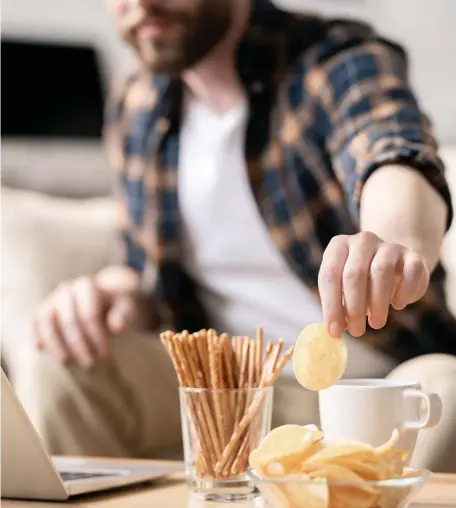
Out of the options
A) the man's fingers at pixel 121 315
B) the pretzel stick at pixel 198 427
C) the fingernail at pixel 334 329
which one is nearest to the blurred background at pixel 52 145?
the man's fingers at pixel 121 315

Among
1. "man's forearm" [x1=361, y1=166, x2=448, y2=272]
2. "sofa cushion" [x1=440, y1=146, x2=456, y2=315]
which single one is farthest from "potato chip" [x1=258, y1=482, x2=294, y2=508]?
"sofa cushion" [x1=440, y1=146, x2=456, y2=315]

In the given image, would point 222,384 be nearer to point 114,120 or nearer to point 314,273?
point 314,273

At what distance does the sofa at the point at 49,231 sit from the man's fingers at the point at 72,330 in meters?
0.06

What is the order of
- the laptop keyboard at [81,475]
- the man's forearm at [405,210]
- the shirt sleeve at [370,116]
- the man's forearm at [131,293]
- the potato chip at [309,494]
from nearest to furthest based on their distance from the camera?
1. the potato chip at [309,494]
2. the laptop keyboard at [81,475]
3. the man's forearm at [405,210]
4. the shirt sleeve at [370,116]
5. the man's forearm at [131,293]

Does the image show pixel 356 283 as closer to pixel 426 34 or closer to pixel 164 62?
pixel 426 34

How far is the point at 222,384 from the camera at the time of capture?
0.65 metres

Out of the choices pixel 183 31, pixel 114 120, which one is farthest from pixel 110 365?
pixel 183 31

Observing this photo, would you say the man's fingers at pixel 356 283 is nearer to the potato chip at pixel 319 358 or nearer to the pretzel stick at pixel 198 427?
the potato chip at pixel 319 358

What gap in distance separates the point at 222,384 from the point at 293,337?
2.21 ft

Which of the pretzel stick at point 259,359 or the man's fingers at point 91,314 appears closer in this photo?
the pretzel stick at point 259,359

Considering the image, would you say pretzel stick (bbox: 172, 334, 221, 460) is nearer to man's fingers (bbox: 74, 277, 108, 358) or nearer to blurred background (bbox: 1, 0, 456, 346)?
man's fingers (bbox: 74, 277, 108, 358)

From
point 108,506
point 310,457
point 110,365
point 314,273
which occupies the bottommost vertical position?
point 110,365

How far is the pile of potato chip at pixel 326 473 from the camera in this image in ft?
1.63

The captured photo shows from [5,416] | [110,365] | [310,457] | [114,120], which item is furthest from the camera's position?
[114,120]
